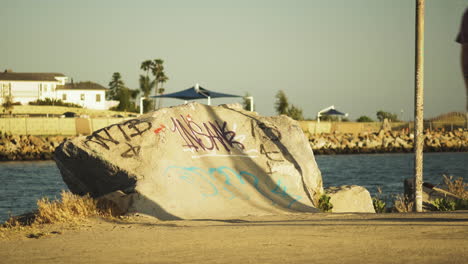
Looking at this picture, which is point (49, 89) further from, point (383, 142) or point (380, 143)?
point (383, 142)

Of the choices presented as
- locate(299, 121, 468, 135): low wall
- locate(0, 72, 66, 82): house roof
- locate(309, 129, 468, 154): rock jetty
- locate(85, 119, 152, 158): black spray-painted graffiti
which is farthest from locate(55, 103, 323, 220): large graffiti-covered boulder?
locate(0, 72, 66, 82): house roof

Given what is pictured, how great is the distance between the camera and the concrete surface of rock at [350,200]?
570 inches

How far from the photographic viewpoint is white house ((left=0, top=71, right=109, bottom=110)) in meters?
97.1

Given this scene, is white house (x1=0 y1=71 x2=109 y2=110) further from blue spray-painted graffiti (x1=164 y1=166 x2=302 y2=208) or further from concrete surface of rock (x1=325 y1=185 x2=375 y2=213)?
blue spray-painted graffiti (x1=164 y1=166 x2=302 y2=208)

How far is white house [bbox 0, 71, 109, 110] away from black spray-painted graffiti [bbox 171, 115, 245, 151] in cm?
8435

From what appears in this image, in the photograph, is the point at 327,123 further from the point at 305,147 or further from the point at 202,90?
the point at 305,147

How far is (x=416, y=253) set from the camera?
7.54 metres

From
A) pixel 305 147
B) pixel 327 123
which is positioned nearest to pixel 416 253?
pixel 305 147

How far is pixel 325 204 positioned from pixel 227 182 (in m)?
2.11

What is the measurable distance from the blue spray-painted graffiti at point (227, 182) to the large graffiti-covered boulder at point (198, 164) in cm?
2

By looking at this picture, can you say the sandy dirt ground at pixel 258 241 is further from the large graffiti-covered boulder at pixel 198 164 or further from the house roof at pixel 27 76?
the house roof at pixel 27 76

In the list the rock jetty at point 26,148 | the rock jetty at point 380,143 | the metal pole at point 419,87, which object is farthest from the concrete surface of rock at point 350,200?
the rock jetty at point 380,143

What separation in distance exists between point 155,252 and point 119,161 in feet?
13.9

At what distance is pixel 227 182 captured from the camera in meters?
13.3
